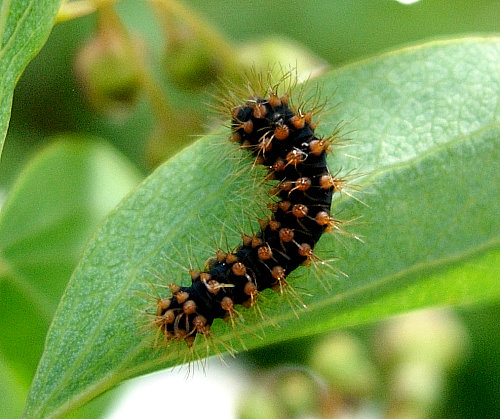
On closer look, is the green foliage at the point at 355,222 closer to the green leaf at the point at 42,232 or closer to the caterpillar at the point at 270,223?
the caterpillar at the point at 270,223

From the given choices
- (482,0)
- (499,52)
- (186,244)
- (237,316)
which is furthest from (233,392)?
(482,0)

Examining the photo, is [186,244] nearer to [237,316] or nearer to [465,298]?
[237,316]

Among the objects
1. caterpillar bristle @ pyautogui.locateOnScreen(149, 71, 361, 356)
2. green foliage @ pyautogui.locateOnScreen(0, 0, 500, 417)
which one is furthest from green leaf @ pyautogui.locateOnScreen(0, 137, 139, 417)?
green foliage @ pyautogui.locateOnScreen(0, 0, 500, 417)

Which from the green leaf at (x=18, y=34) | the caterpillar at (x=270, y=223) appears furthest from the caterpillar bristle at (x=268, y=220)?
the green leaf at (x=18, y=34)

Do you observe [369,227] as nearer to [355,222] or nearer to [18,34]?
[355,222]

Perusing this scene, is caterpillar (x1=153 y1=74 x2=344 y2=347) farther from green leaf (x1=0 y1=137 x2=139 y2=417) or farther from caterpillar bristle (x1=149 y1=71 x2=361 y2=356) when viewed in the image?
green leaf (x1=0 y1=137 x2=139 y2=417)
